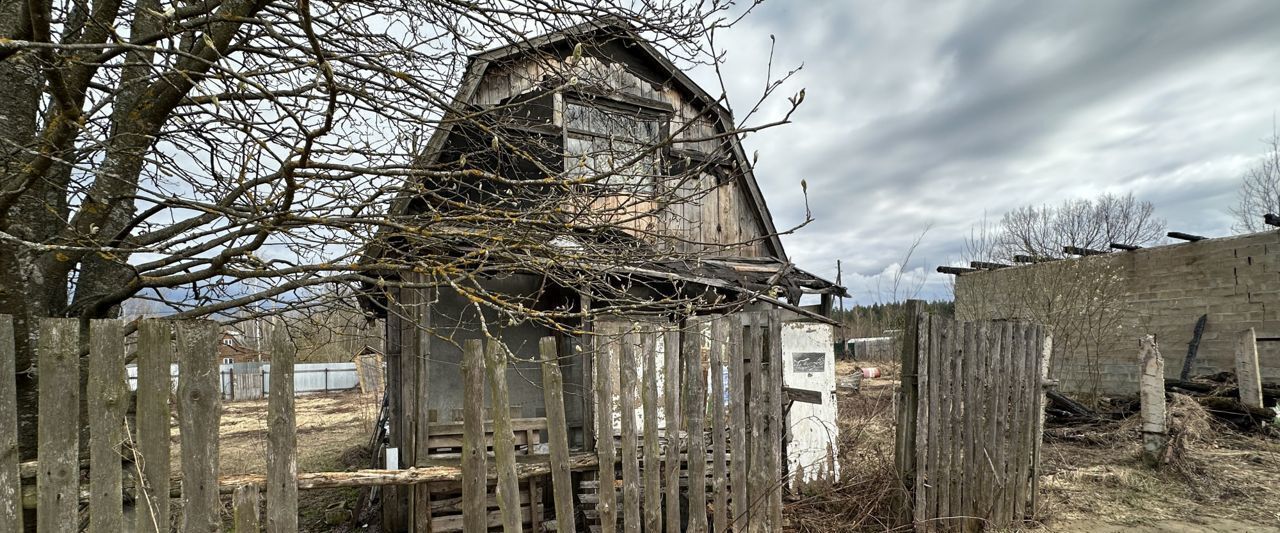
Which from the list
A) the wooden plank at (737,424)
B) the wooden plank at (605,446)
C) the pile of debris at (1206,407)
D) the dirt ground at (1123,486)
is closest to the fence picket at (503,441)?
the wooden plank at (605,446)

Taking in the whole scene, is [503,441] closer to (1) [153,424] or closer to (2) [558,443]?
(2) [558,443]

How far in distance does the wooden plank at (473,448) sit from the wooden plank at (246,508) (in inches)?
30.7

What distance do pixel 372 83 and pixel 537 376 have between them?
633 cm

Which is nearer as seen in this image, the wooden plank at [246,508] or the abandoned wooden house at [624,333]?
the wooden plank at [246,508]

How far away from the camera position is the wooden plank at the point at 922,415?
446cm

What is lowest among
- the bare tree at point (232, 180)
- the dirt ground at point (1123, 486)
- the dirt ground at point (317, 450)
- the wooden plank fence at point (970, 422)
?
the dirt ground at point (317, 450)

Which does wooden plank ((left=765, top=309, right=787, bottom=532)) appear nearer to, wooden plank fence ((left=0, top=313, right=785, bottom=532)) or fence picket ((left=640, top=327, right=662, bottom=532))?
fence picket ((left=640, top=327, right=662, bottom=532))

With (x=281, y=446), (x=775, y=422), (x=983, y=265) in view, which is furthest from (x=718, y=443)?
(x=983, y=265)

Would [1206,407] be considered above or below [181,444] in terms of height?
below

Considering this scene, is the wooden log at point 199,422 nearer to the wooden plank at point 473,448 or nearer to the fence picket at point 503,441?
the wooden plank at point 473,448

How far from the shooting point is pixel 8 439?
2268 millimetres

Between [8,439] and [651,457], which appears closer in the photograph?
[8,439]

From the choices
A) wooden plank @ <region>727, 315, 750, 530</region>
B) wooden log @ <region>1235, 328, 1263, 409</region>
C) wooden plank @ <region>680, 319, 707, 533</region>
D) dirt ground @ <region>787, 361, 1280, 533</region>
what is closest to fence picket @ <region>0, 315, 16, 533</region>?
wooden plank @ <region>680, 319, 707, 533</region>

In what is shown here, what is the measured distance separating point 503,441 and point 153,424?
1305 mm
